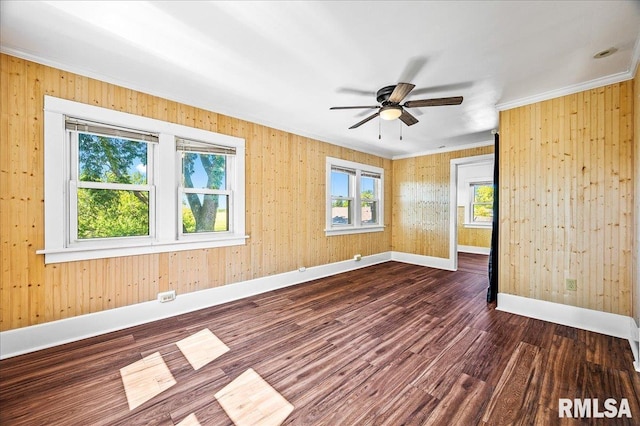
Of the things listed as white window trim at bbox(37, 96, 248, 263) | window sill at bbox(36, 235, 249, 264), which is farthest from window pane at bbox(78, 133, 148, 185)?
window sill at bbox(36, 235, 249, 264)

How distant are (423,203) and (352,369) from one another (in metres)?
4.65

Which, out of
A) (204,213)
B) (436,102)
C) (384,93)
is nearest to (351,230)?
(204,213)

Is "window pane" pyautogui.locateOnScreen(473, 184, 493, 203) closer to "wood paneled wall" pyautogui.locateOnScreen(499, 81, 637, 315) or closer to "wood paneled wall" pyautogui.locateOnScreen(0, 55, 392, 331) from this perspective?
"wood paneled wall" pyautogui.locateOnScreen(499, 81, 637, 315)

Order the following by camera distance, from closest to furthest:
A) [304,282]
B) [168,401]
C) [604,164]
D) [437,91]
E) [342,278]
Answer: [168,401], [604,164], [437,91], [304,282], [342,278]

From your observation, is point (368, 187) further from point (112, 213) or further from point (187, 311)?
point (112, 213)

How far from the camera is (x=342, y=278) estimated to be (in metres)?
4.67

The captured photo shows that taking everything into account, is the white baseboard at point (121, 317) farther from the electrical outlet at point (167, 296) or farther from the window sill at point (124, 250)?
the window sill at point (124, 250)

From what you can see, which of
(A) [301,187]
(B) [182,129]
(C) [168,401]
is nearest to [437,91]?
(A) [301,187]

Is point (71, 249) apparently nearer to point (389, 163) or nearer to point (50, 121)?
point (50, 121)

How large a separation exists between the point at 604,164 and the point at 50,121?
5579mm

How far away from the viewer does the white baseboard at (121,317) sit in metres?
2.18

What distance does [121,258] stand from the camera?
8.79 feet

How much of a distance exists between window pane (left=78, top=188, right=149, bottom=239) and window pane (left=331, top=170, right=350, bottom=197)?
10.5ft

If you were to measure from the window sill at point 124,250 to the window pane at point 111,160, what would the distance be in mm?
722
